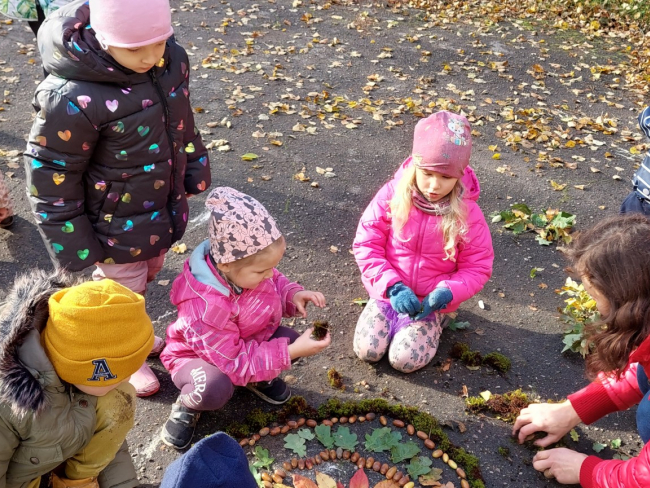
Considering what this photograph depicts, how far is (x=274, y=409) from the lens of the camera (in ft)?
10.9

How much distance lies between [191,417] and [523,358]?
1.98m

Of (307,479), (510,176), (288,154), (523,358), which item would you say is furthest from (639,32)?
(307,479)

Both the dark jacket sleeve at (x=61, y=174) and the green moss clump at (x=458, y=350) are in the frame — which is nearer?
the dark jacket sleeve at (x=61, y=174)

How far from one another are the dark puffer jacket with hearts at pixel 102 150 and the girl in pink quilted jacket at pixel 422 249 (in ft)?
3.81

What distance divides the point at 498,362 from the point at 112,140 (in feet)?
8.01

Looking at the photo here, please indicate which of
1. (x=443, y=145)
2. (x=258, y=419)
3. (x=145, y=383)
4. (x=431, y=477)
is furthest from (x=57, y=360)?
(x=443, y=145)

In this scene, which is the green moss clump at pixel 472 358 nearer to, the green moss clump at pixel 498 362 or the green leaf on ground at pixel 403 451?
the green moss clump at pixel 498 362

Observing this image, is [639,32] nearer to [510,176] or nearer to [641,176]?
[510,176]

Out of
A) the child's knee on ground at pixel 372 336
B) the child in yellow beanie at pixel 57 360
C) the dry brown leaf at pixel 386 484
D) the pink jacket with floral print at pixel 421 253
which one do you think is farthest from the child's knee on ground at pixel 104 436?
the pink jacket with floral print at pixel 421 253

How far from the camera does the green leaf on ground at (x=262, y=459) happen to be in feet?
9.84

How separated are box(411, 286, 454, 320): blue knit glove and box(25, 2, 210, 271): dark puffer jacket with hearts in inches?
56.1

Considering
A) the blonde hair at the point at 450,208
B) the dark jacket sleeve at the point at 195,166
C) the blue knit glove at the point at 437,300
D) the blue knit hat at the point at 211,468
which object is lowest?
the blue knit glove at the point at 437,300

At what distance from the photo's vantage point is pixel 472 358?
366 cm

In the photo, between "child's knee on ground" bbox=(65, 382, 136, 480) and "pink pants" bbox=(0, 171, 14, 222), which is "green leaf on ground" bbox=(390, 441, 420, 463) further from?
"pink pants" bbox=(0, 171, 14, 222)
